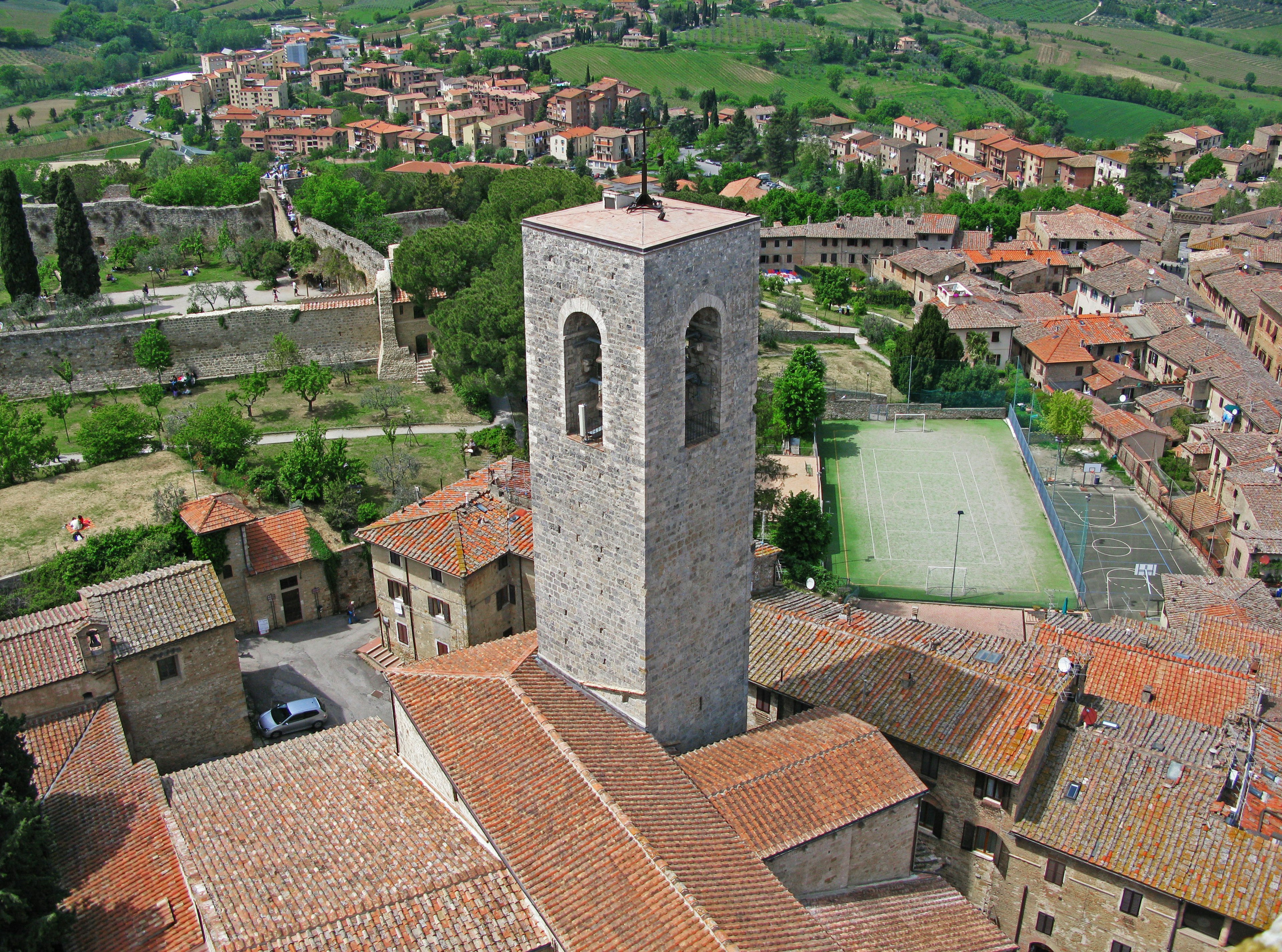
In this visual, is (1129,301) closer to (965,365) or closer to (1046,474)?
(965,365)

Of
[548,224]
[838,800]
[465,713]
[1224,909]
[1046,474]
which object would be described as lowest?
[1046,474]

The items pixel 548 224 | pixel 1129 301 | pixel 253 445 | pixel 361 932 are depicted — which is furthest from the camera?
pixel 1129 301

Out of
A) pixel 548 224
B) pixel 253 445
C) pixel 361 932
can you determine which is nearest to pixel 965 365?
pixel 253 445

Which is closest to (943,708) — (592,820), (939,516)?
(592,820)

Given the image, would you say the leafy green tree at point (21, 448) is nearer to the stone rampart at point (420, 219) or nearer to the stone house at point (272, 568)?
the stone house at point (272, 568)

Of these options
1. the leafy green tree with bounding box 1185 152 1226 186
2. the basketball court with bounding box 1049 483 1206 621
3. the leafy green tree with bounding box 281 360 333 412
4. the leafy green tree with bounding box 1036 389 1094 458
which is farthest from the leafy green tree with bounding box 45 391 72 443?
the leafy green tree with bounding box 1185 152 1226 186

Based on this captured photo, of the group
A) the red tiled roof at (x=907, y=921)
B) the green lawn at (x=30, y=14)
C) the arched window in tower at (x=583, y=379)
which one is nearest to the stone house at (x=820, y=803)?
the red tiled roof at (x=907, y=921)

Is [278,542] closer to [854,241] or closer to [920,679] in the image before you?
[920,679]
